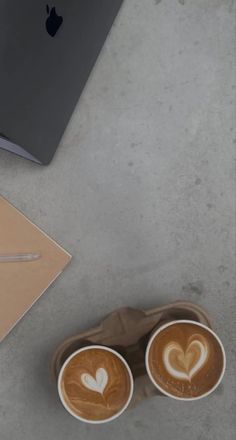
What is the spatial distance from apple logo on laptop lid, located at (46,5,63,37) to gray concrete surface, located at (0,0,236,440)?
0.93 feet

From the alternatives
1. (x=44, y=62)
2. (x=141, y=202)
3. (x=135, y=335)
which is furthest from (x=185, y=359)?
(x=44, y=62)

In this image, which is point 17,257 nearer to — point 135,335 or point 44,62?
point 135,335

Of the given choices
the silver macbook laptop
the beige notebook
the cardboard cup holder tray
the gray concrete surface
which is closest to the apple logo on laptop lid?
the silver macbook laptop

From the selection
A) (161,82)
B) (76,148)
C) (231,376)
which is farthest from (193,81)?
(231,376)

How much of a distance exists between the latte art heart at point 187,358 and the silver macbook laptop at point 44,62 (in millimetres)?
448

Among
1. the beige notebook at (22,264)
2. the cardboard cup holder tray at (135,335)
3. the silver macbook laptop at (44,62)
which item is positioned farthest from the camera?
the beige notebook at (22,264)

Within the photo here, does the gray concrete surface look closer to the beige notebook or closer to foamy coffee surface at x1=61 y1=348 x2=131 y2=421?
the beige notebook

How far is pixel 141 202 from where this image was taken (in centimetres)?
110

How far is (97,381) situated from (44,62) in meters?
0.55

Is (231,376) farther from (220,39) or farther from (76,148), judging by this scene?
(220,39)

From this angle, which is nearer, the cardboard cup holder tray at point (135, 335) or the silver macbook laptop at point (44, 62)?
the silver macbook laptop at point (44, 62)

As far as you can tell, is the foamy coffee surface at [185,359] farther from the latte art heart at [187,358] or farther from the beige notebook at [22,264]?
the beige notebook at [22,264]

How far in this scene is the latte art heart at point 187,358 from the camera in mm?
832

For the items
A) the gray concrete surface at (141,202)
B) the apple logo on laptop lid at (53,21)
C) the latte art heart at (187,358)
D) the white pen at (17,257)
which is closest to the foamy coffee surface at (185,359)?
the latte art heart at (187,358)
